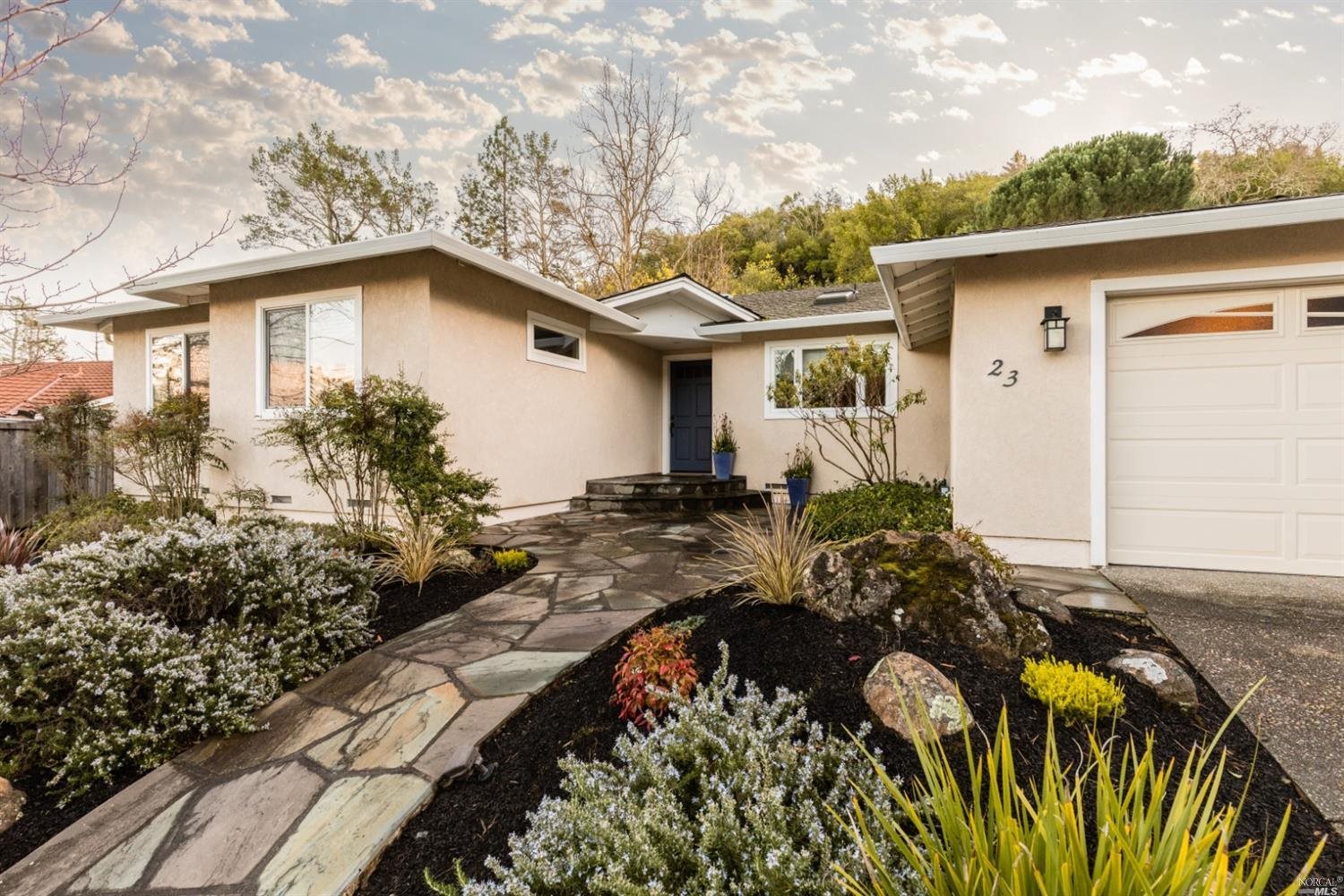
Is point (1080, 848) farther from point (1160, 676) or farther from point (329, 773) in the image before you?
point (329, 773)

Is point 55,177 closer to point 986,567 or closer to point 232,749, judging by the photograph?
point 232,749

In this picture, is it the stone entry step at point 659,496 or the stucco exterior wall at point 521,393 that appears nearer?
the stucco exterior wall at point 521,393

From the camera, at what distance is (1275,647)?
2.69 meters

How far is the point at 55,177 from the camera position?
2400 millimetres

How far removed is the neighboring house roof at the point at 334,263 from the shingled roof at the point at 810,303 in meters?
2.64

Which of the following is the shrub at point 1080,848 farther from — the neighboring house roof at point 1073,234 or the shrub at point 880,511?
the neighboring house roof at point 1073,234

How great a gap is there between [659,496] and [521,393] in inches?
89.8

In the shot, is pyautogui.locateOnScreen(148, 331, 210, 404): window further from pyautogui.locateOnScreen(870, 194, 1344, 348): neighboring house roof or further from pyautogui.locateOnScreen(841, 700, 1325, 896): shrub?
pyautogui.locateOnScreen(841, 700, 1325, 896): shrub

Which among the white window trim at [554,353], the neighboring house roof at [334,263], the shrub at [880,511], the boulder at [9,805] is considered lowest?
the boulder at [9,805]

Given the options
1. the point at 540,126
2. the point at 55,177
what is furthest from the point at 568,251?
the point at 55,177

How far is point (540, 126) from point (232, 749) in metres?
16.7

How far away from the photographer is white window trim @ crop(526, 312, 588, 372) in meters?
7.13

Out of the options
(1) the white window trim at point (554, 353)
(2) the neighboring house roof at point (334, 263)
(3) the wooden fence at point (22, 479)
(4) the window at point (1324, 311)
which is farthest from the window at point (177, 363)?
(4) the window at point (1324, 311)

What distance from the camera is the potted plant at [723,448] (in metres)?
8.81
